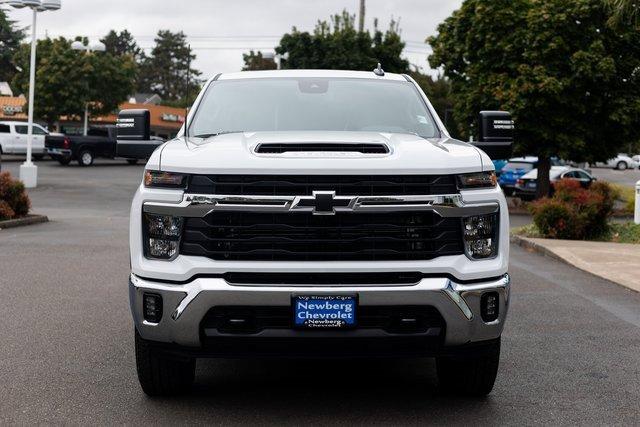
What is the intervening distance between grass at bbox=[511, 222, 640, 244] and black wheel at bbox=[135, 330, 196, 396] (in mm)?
13457

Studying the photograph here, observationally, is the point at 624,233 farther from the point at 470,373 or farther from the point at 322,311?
the point at 322,311

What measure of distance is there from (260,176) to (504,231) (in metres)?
1.41

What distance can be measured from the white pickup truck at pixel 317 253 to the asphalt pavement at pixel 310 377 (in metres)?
0.50

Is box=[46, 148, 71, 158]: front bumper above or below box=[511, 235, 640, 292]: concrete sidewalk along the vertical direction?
above

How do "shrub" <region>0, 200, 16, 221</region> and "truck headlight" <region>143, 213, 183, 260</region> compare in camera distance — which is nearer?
"truck headlight" <region>143, 213, 183, 260</region>

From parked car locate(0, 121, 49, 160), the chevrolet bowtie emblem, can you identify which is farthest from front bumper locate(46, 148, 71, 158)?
the chevrolet bowtie emblem

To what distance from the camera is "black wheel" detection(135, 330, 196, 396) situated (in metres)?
5.43

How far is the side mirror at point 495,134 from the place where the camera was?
6453 mm

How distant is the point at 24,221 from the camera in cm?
1911

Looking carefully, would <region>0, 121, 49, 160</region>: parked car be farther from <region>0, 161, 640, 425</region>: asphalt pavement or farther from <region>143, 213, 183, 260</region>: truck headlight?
<region>143, 213, 183, 260</region>: truck headlight

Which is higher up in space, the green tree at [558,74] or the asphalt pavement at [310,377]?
the green tree at [558,74]

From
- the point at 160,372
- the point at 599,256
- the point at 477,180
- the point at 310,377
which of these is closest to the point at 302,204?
the point at 477,180

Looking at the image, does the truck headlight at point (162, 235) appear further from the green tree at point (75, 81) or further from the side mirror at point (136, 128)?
the green tree at point (75, 81)

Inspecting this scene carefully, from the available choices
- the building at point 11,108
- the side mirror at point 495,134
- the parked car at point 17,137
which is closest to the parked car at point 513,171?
the parked car at point 17,137
